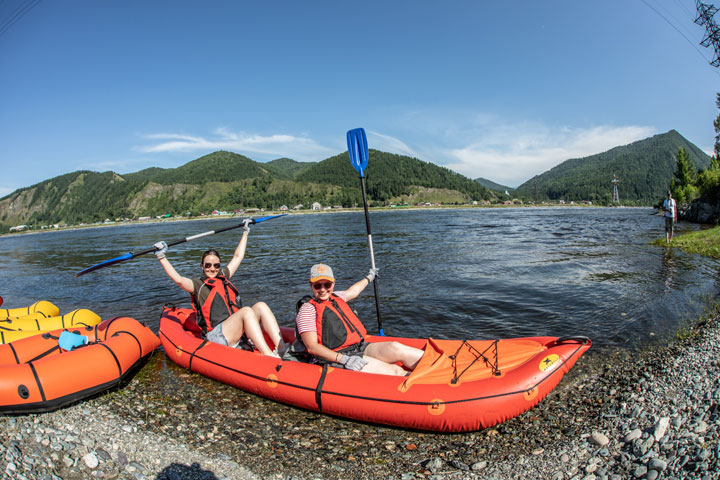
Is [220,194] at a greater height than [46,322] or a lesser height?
greater

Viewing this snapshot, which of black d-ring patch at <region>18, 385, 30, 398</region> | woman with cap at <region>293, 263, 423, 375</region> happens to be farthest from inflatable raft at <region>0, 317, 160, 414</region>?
woman with cap at <region>293, 263, 423, 375</region>

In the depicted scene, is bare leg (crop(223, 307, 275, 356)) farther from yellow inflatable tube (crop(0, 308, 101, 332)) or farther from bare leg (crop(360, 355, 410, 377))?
yellow inflatable tube (crop(0, 308, 101, 332))

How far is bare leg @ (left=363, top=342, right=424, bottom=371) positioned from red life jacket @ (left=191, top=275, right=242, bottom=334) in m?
2.57

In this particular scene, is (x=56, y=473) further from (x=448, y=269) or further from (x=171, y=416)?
(x=448, y=269)

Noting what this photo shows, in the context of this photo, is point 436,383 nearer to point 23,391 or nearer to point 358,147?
point 23,391

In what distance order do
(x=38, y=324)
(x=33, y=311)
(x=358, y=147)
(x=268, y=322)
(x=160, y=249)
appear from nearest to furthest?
(x=268, y=322) → (x=160, y=249) → (x=38, y=324) → (x=358, y=147) → (x=33, y=311)

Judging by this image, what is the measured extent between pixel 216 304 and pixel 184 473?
272 centimetres

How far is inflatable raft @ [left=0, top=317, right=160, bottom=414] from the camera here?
159 inches

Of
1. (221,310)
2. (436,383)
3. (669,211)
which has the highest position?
(669,211)

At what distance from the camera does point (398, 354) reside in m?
4.56

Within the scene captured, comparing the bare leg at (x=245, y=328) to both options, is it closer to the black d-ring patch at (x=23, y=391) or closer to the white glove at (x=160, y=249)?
the white glove at (x=160, y=249)

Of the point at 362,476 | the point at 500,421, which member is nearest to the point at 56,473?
the point at 362,476

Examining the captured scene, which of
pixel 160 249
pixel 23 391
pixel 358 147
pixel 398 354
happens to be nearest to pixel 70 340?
pixel 23 391

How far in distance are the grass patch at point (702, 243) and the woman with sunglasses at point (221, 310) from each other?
14.1 metres
